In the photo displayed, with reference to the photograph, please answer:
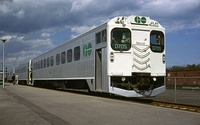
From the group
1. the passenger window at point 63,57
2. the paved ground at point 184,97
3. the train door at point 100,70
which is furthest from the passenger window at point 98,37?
the passenger window at point 63,57

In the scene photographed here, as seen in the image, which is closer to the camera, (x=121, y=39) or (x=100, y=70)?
(x=121, y=39)

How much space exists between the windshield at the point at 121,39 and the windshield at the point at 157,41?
1358 millimetres

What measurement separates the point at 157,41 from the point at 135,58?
1765 mm

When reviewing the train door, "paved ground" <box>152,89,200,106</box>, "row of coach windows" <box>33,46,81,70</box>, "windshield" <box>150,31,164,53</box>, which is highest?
"windshield" <box>150,31,164,53</box>

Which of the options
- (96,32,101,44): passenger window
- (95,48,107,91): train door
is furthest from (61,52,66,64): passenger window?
(96,32,101,44): passenger window

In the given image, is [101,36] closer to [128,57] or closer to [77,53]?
[128,57]

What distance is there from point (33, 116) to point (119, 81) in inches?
233

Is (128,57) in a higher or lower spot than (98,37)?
lower

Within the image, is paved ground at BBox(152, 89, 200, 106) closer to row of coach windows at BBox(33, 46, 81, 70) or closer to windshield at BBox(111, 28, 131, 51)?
windshield at BBox(111, 28, 131, 51)

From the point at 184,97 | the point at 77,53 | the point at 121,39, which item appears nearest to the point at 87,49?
the point at 77,53

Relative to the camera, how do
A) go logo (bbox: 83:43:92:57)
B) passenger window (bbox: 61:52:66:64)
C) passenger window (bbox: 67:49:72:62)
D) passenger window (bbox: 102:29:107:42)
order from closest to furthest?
passenger window (bbox: 102:29:107:42) → go logo (bbox: 83:43:92:57) → passenger window (bbox: 67:49:72:62) → passenger window (bbox: 61:52:66:64)

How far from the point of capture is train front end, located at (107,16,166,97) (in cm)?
1422

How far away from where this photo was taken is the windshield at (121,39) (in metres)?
14.4

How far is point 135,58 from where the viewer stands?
14.6m
